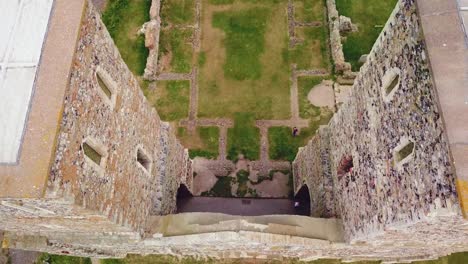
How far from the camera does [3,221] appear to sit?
31.0 ft

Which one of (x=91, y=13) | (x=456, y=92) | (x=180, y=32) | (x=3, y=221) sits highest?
(x=180, y=32)

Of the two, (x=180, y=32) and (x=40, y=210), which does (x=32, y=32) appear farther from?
(x=180, y=32)

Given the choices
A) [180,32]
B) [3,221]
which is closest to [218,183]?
[180,32]

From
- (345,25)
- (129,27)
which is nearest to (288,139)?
(345,25)

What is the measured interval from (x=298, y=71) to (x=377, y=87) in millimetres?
10476

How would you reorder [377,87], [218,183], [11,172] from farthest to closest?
[218,183]
[377,87]
[11,172]

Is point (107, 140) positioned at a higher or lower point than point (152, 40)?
lower

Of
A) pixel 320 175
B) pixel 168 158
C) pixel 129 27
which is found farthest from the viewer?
pixel 129 27

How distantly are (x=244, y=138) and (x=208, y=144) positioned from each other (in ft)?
5.36

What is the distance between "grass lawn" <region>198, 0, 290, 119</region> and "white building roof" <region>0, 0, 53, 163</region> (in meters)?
11.5

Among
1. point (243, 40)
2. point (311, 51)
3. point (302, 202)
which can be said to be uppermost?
point (243, 40)

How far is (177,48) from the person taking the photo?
796 inches

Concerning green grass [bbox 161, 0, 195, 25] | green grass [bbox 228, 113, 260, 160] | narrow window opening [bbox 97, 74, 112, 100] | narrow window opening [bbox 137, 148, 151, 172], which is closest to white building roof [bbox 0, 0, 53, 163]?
narrow window opening [bbox 97, 74, 112, 100]

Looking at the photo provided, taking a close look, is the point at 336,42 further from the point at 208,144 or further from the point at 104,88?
the point at 104,88
